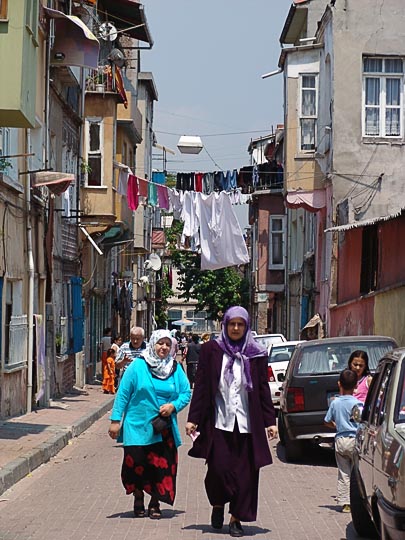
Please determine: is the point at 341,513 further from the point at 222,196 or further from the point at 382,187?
the point at 222,196

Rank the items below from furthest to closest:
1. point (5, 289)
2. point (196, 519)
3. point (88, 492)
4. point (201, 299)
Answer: point (201, 299) < point (5, 289) < point (88, 492) < point (196, 519)

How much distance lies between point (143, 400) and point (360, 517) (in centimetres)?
224

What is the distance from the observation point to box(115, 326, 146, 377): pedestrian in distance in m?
17.4

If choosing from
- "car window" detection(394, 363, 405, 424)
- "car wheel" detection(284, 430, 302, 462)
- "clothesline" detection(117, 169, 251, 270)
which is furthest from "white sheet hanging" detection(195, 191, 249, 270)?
"car window" detection(394, 363, 405, 424)

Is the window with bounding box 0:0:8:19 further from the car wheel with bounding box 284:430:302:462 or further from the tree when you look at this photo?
the tree

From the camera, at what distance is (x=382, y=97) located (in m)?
31.2

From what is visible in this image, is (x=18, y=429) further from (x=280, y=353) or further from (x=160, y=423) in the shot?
(x=280, y=353)

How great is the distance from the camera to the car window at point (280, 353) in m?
25.4

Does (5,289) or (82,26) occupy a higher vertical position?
(82,26)

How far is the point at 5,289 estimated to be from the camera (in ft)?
63.2

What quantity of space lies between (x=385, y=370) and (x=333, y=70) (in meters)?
22.7

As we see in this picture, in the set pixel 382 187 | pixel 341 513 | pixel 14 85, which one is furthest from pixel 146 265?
pixel 341 513

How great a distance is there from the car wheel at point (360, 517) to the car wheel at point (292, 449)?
233 inches

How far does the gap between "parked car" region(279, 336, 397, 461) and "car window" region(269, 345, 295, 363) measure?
350 inches
